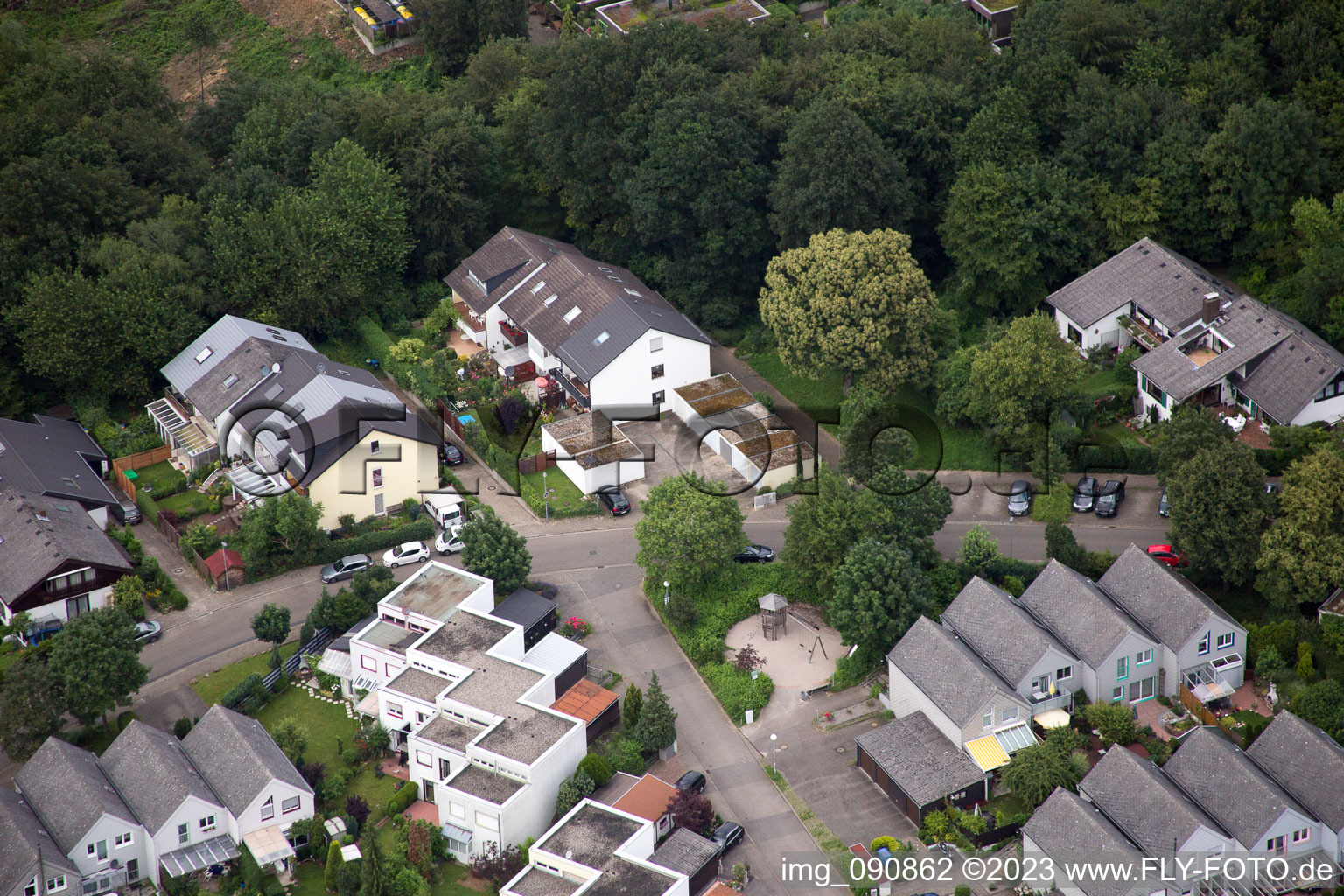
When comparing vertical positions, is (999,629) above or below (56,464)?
below

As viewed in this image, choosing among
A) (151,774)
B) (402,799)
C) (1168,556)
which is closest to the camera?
(151,774)

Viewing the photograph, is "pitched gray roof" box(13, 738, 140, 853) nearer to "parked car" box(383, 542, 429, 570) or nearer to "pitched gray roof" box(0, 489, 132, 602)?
"pitched gray roof" box(0, 489, 132, 602)

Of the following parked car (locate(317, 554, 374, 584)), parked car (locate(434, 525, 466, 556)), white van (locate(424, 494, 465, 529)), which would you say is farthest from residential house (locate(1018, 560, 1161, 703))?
parked car (locate(317, 554, 374, 584))

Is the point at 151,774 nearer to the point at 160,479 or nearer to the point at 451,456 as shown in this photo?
the point at 160,479

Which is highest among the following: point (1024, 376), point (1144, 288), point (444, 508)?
point (444, 508)

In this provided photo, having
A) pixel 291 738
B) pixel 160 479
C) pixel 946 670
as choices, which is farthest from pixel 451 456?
pixel 946 670

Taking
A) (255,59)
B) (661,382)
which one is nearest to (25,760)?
(661,382)

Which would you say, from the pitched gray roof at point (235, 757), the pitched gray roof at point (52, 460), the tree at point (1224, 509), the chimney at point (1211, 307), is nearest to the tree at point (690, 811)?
the pitched gray roof at point (235, 757)

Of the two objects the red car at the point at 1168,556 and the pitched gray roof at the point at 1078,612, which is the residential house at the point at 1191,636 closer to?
the pitched gray roof at the point at 1078,612
